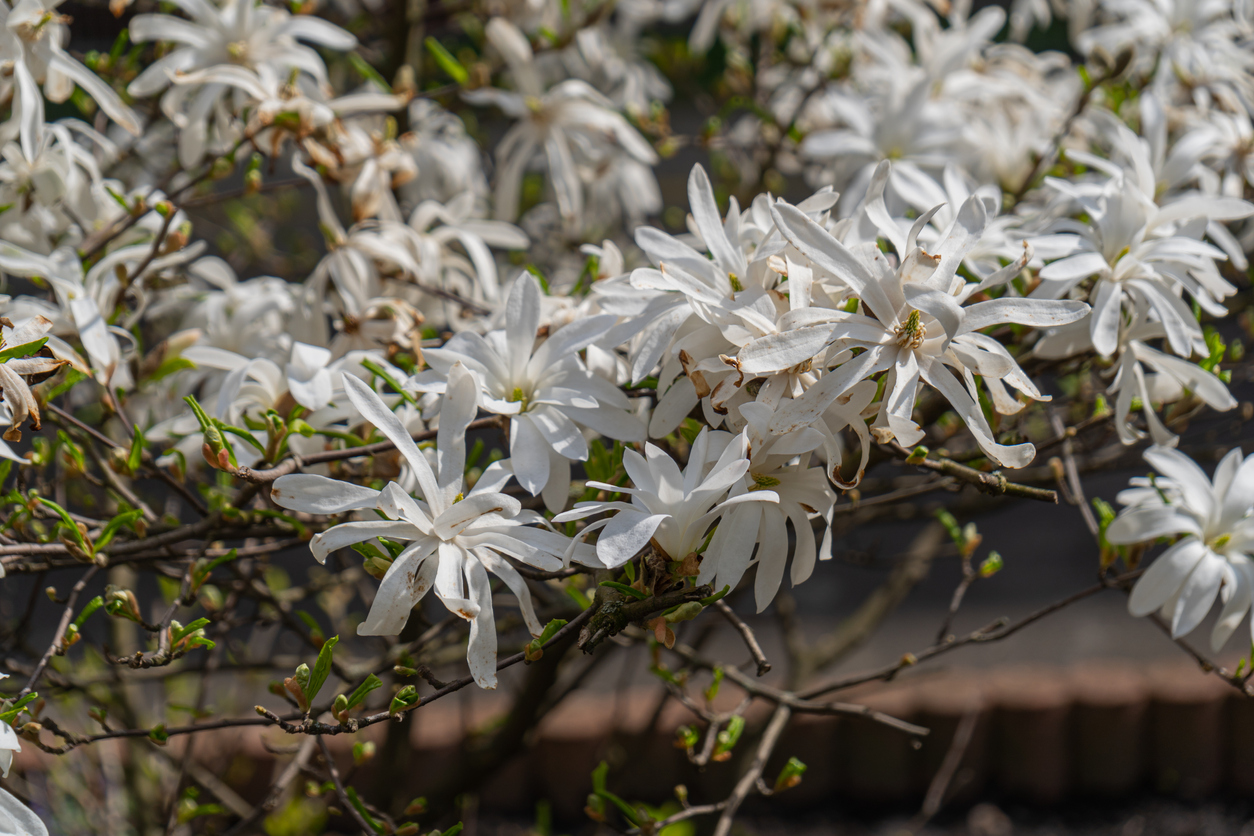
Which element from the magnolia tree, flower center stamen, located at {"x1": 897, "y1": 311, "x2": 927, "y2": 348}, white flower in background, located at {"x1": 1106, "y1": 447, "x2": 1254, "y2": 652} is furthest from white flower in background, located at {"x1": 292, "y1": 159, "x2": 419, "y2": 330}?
white flower in background, located at {"x1": 1106, "y1": 447, "x2": 1254, "y2": 652}

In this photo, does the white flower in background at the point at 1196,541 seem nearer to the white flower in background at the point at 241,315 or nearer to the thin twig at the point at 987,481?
the thin twig at the point at 987,481

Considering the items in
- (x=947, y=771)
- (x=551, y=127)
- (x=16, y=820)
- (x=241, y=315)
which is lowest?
(x=947, y=771)

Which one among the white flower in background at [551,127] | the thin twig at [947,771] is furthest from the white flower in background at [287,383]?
the thin twig at [947,771]

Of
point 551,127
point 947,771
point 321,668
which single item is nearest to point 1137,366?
point 321,668

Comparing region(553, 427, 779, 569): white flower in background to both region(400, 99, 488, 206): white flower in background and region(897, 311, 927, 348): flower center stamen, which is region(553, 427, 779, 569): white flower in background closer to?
region(897, 311, 927, 348): flower center stamen

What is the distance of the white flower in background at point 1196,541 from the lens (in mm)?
861

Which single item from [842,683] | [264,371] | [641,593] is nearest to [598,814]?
[842,683]

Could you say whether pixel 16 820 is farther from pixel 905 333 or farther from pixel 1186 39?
pixel 1186 39

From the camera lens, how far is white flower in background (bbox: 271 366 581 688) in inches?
27.3

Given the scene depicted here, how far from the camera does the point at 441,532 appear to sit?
0.71 meters

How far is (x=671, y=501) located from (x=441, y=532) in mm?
182

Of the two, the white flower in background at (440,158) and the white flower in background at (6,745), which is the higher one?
the white flower in background at (440,158)

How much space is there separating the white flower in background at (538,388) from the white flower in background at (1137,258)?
1.40ft

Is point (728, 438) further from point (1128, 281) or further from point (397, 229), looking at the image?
point (397, 229)
